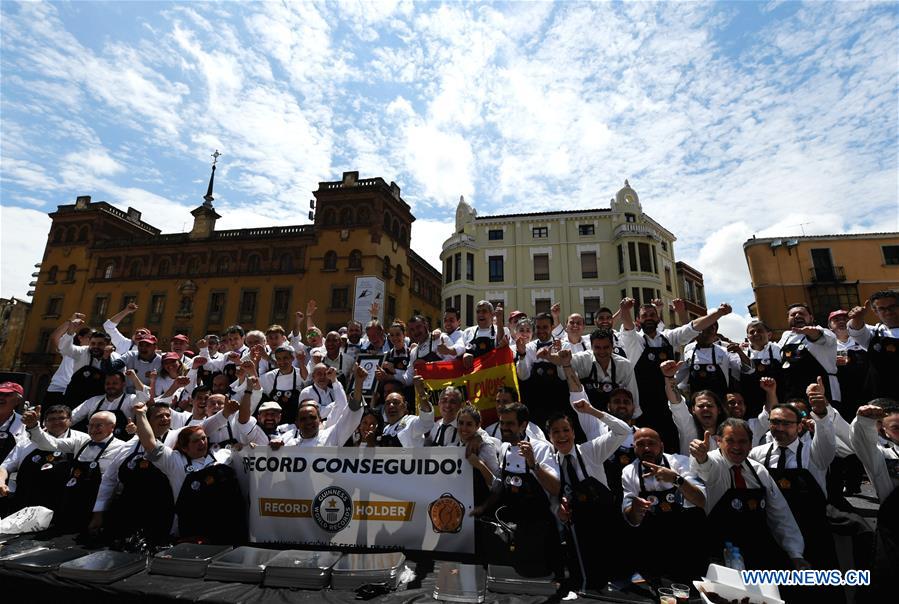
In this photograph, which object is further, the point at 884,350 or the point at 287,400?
the point at 287,400

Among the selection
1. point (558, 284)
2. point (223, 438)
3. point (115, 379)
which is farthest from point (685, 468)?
point (558, 284)

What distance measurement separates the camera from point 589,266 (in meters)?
33.9

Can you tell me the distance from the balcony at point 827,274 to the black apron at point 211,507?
42.3 m

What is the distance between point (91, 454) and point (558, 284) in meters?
31.6

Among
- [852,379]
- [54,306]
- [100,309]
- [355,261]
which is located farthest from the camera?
[54,306]

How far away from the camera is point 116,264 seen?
4303 cm

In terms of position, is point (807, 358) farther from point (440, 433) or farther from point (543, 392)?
point (440, 433)

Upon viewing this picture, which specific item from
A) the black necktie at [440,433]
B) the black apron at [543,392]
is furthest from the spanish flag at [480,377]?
the black necktie at [440,433]

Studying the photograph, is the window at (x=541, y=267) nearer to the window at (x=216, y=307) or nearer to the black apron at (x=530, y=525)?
the window at (x=216, y=307)

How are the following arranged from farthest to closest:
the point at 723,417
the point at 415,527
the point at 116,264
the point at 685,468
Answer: the point at 116,264, the point at 723,417, the point at 415,527, the point at 685,468

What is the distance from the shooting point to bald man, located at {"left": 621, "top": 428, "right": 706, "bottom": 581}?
13.3 feet

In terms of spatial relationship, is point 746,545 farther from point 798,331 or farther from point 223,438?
point 223,438

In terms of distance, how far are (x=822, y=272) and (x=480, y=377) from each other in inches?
1545

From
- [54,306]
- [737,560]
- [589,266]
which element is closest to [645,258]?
[589,266]
